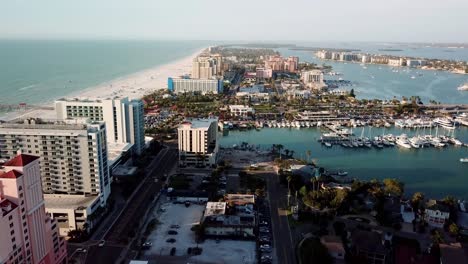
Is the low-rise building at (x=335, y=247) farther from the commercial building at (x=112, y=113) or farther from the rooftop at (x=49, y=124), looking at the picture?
the commercial building at (x=112, y=113)

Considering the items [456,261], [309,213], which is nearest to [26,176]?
[309,213]

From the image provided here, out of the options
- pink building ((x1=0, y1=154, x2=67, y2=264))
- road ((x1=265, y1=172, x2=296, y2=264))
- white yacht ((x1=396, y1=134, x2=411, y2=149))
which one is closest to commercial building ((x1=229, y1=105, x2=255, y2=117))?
white yacht ((x1=396, y1=134, x2=411, y2=149))

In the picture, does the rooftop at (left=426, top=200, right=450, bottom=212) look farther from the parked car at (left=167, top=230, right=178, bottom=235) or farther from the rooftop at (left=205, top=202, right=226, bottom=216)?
the parked car at (left=167, top=230, right=178, bottom=235)

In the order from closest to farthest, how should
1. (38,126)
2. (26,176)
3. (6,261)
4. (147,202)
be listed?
(6,261) < (26,176) < (38,126) < (147,202)

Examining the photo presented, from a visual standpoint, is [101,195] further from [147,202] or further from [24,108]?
[24,108]

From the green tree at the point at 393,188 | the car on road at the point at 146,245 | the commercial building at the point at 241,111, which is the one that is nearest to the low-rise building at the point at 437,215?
the green tree at the point at 393,188

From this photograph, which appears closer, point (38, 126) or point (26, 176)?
point (26, 176)

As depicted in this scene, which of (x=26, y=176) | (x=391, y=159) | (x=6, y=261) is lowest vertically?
(x=391, y=159)
